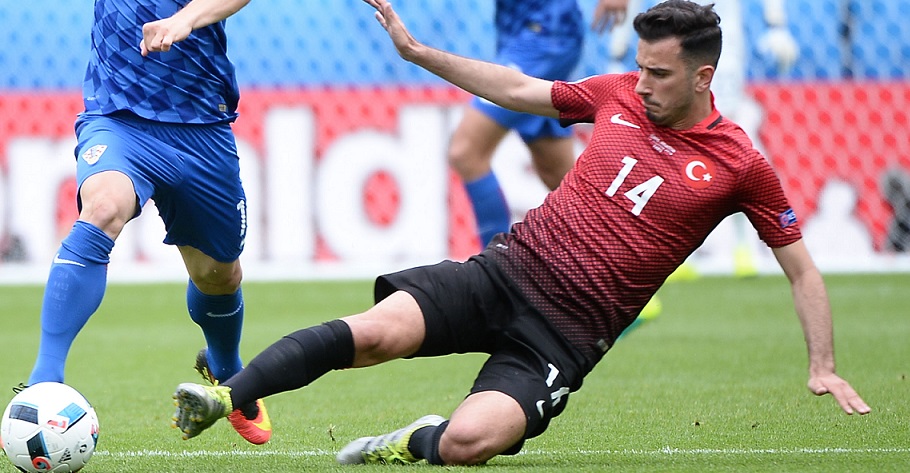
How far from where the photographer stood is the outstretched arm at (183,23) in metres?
4.00

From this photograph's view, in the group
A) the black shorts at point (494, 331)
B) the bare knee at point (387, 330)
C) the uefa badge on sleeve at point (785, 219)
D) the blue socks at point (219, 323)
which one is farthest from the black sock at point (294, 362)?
the uefa badge on sleeve at point (785, 219)

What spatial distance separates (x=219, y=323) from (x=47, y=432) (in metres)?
1.41

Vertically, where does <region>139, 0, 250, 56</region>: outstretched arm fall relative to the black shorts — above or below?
above

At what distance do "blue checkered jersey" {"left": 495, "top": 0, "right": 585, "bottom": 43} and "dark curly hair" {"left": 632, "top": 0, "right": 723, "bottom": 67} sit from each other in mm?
3266

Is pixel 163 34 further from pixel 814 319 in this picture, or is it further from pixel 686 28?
pixel 814 319

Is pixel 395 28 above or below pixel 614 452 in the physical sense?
above

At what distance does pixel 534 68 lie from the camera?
7254mm

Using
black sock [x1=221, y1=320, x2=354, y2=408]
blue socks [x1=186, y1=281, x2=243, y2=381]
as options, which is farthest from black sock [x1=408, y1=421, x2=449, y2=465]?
blue socks [x1=186, y1=281, x2=243, y2=381]

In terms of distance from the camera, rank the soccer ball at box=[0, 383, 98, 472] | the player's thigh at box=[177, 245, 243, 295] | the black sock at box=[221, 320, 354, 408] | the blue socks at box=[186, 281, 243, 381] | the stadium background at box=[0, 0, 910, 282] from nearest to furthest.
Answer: the soccer ball at box=[0, 383, 98, 472], the black sock at box=[221, 320, 354, 408], the player's thigh at box=[177, 245, 243, 295], the blue socks at box=[186, 281, 243, 381], the stadium background at box=[0, 0, 910, 282]

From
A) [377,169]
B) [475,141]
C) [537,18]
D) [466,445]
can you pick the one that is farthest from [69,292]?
[377,169]

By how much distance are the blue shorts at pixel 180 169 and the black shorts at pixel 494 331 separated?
0.87 m

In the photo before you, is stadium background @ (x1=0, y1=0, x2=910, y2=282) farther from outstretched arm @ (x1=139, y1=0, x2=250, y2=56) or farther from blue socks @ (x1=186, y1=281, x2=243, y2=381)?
outstretched arm @ (x1=139, y1=0, x2=250, y2=56)

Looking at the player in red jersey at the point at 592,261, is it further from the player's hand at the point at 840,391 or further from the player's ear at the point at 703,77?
the player's hand at the point at 840,391

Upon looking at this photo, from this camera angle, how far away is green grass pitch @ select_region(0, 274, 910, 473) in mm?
3982
